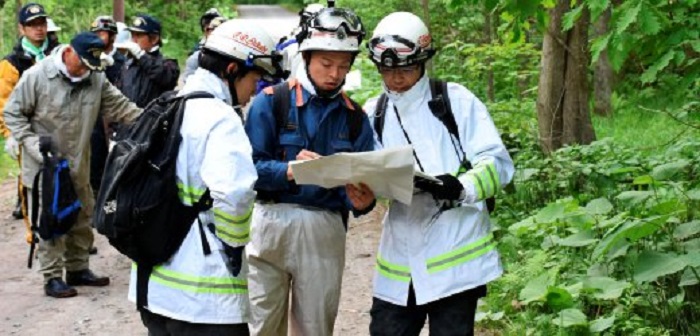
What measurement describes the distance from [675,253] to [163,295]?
306 cm

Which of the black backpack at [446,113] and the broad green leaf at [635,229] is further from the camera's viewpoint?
the broad green leaf at [635,229]

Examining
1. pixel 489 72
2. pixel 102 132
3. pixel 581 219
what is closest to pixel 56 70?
pixel 102 132

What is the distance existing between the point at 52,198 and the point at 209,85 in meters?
4.00

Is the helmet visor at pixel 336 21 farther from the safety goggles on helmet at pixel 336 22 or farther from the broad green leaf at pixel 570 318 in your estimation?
the broad green leaf at pixel 570 318

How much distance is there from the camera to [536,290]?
6078 mm

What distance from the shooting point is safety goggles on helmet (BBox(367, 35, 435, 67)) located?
14.5ft

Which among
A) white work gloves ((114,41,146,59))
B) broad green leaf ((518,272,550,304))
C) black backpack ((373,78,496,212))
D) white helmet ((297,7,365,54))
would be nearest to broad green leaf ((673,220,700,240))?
broad green leaf ((518,272,550,304))

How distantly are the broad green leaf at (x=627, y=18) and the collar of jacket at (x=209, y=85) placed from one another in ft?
6.79

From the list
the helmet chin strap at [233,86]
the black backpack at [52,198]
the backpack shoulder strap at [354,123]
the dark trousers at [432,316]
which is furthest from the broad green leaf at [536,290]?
the black backpack at [52,198]

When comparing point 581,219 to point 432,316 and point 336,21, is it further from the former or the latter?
point 336,21

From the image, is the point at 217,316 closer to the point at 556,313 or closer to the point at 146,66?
the point at 556,313

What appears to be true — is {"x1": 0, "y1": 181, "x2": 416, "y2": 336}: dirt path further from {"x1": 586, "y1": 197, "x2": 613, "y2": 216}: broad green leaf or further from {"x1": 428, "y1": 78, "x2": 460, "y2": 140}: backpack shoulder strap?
{"x1": 428, "y1": 78, "x2": 460, "y2": 140}: backpack shoulder strap

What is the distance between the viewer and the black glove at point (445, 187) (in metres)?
4.28

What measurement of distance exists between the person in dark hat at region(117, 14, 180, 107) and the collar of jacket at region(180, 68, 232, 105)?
5.86 meters
